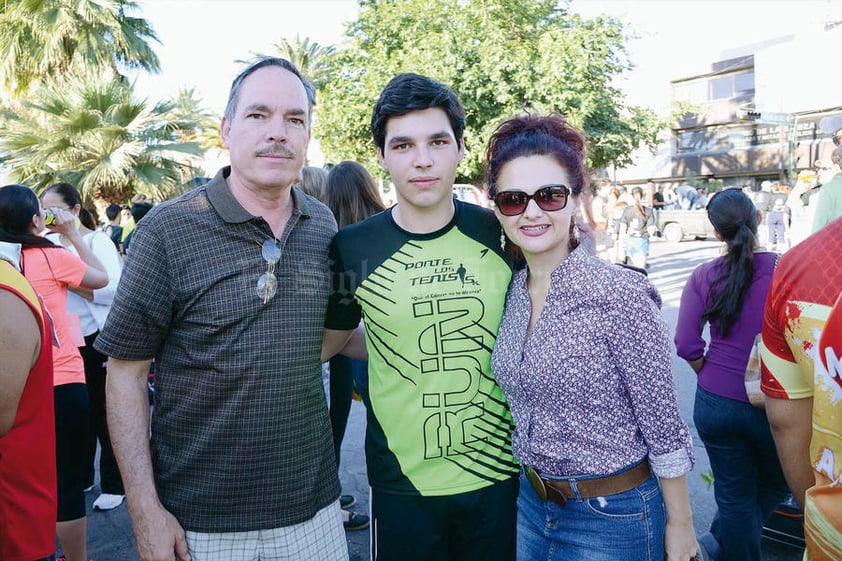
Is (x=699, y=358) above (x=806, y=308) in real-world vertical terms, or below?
below

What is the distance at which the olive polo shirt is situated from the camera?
1.82 m

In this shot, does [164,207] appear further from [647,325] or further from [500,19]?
[500,19]

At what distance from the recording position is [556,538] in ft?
6.01

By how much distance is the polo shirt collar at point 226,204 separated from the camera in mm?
1910

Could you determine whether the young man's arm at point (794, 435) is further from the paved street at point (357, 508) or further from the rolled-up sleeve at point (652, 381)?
the paved street at point (357, 508)

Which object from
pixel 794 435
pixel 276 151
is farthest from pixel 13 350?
pixel 794 435

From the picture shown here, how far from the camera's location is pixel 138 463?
1.79 meters

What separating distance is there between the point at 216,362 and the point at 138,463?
1.31ft

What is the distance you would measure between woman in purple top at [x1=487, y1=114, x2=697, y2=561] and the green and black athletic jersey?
161mm

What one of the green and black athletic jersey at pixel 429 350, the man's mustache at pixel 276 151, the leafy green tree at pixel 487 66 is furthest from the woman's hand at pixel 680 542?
the leafy green tree at pixel 487 66

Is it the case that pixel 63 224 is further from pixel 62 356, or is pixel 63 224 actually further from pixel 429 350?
pixel 429 350

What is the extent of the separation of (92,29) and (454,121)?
18913mm

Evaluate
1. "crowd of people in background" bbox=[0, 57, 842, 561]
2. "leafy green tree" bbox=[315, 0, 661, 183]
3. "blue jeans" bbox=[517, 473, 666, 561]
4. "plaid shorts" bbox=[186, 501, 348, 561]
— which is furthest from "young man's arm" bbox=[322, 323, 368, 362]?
"leafy green tree" bbox=[315, 0, 661, 183]

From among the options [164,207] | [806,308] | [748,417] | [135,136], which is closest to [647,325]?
[806,308]
